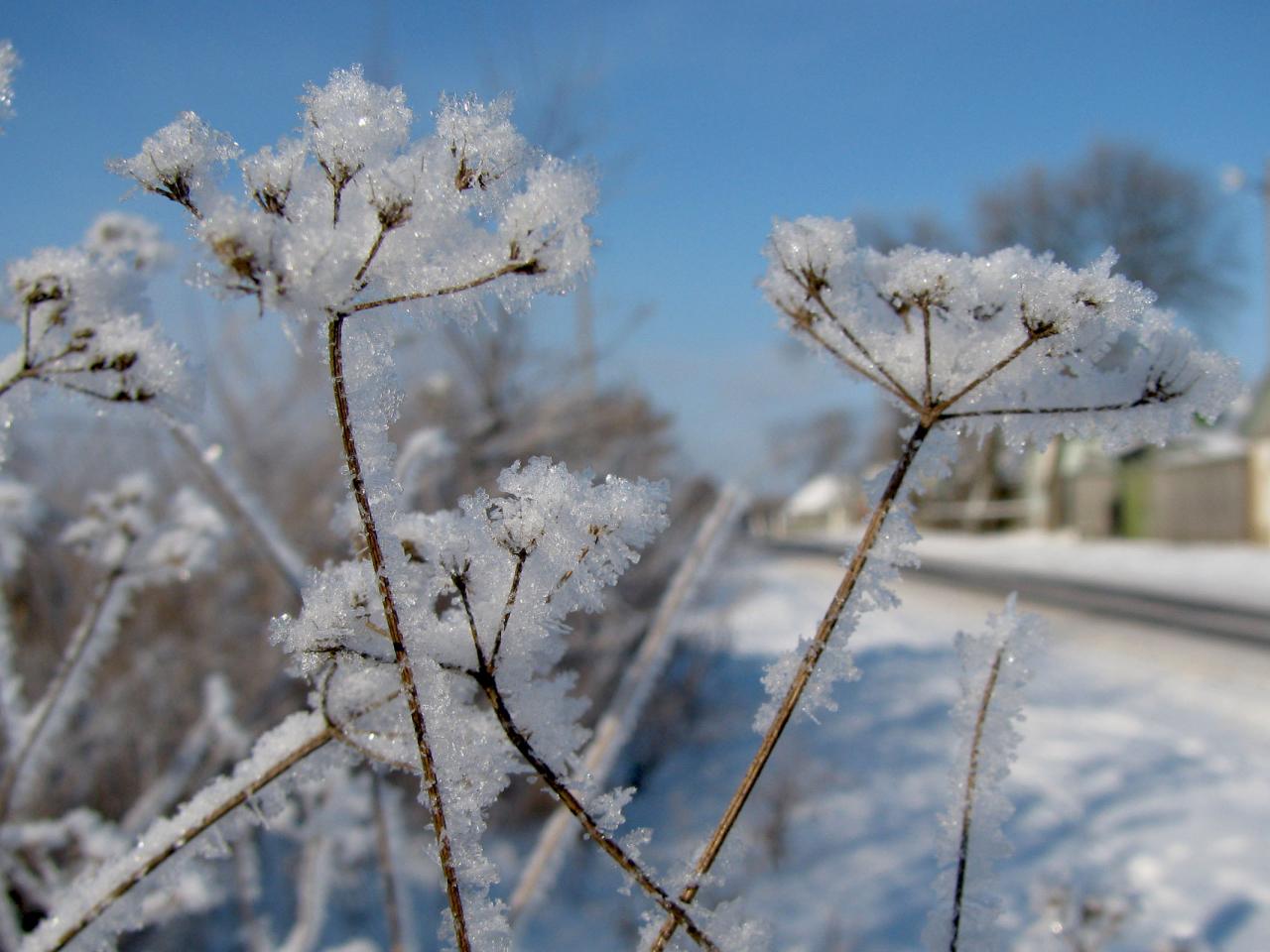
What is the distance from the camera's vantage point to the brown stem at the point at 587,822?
0.62 m

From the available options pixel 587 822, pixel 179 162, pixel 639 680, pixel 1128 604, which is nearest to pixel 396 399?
pixel 179 162

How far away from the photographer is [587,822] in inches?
25.2

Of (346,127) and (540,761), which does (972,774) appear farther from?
(346,127)

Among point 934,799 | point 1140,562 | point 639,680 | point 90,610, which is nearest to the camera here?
point 90,610

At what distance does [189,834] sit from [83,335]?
0.43 m

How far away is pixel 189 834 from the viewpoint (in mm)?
758

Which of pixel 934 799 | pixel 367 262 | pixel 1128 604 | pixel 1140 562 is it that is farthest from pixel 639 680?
pixel 1140 562

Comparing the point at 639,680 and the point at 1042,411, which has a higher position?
the point at 1042,411

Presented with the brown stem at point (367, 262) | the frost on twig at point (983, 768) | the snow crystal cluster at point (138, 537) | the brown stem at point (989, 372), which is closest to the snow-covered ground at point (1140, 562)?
the snow crystal cluster at point (138, 537)

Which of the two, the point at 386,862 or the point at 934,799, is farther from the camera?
the point at 934,799

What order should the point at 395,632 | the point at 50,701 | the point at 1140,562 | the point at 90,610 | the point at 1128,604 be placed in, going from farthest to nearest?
the point at 1140,562 < the point at 1128,604 < the point at 90,610 < the point at 50,701 < the point at 395,632

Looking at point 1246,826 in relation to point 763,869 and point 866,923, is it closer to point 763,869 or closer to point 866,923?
Answer: point 866,923

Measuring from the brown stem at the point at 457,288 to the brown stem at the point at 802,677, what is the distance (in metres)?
0.30

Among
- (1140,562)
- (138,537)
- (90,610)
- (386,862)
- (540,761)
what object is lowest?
(386,862)
